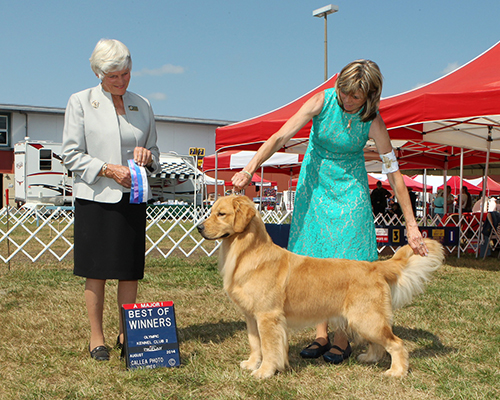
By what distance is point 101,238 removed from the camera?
306 centimetres

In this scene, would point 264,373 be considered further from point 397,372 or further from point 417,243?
point 417,243

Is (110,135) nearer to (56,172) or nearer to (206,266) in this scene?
(206,266)

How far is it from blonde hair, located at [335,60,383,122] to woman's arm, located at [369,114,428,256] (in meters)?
0.20

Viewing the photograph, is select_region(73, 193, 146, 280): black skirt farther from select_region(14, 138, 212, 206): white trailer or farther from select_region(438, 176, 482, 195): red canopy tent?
select_region(438, 176, 482, 195): red canopy tent

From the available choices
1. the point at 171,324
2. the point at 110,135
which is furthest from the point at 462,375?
the point at 110,135

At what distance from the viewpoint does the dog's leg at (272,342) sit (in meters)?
2.76

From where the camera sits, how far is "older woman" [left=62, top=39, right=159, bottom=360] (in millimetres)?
2951

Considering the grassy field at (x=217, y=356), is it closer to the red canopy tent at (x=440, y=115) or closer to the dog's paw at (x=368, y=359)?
the dog's paw at (x=368, y=359)

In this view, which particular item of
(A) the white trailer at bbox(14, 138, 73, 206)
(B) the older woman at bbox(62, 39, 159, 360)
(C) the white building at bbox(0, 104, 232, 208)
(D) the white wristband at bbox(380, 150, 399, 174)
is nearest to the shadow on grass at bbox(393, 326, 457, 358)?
(D) the white wristband at bbox(380, 150, 399, 174)

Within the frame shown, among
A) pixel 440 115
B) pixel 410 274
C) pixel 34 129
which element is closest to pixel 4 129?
pixel 34 129

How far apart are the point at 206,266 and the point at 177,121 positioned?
88.4 feet

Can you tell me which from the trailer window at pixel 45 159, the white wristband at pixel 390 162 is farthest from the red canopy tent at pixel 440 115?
the trailer window at pixel 45 159

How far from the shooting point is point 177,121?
3341 centimetres

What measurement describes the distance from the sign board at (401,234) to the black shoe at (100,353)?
251 inches
